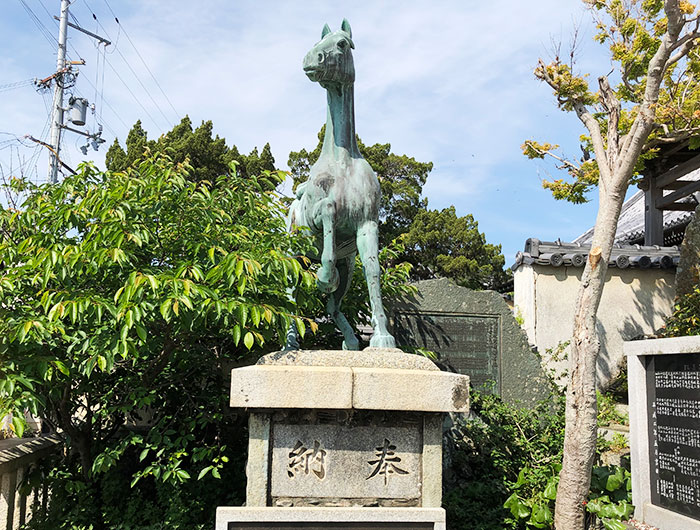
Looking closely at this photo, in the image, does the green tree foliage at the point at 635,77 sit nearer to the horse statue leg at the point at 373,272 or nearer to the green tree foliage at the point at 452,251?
the horse statue leg at the point at 373,272

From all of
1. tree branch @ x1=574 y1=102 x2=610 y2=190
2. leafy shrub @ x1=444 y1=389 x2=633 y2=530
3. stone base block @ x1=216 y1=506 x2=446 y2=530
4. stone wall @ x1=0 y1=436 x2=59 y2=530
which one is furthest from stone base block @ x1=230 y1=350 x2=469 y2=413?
tree branch @ x1=574 y1=102 x2=610 y2=190

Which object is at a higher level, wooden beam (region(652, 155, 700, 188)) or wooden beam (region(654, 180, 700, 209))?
wooden beam (region(652, 155, 700, 188))

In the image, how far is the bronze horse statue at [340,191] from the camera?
3.67 metres

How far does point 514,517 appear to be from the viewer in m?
5.12

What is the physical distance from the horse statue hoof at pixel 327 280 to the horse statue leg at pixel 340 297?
0.28m

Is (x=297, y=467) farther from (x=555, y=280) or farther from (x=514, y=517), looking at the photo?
(x=555, y=280)

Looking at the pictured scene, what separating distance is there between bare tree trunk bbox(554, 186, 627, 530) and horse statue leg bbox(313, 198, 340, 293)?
2.61 meters

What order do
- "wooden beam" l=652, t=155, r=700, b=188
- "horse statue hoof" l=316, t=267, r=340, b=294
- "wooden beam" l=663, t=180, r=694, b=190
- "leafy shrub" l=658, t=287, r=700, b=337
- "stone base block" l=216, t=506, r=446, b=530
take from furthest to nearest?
1. "wooden beam" l=663, t=180, r=694, b=190
2. "wooden beam" l=652, t=155, r=700, b=188
3. "leafy shrub" l=658, t=287, r=700, b=337
4. "horse statue hoof" l=316, t=267, r=340, b=294
5. "stone base block" l=216, t=506, r=446, b=530

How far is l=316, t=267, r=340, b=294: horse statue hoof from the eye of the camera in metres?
3.80

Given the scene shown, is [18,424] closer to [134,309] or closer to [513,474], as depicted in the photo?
[134,309]

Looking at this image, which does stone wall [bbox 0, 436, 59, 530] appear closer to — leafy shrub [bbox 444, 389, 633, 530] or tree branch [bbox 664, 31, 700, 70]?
leafy shrub [bbox 444, 389, 633, 530]

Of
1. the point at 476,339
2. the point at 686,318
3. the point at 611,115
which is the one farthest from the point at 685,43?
the point at 686,318

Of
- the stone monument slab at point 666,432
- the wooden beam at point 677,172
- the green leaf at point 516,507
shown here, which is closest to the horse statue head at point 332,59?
the green leaf at point 516,507

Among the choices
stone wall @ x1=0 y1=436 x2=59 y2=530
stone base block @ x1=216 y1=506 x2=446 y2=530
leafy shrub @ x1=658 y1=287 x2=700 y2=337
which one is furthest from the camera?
leafy shrub @ x1=658 y1=287 x2=700 y2=337
